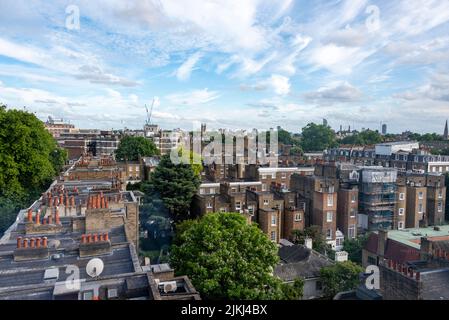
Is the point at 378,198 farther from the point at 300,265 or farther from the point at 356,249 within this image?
the point at 300,265

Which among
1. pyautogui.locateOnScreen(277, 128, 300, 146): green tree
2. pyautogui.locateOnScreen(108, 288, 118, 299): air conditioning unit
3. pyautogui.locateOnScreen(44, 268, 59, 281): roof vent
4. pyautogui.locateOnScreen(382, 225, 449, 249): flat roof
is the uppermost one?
pyautogui.locateOnScreen(277, 128, 300, 146): green tree

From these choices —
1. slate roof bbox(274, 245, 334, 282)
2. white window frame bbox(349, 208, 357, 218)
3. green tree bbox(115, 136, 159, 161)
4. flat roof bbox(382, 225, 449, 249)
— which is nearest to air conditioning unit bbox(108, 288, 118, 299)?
slate roof bbox(274, 245, 334, 282)

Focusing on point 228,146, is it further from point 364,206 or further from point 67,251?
point 67,251

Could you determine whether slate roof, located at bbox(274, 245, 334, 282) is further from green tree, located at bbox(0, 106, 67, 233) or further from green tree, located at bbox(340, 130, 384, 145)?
green tree, located at bbox(340, 130, 384, 145)

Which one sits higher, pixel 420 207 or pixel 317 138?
pixel 317 138

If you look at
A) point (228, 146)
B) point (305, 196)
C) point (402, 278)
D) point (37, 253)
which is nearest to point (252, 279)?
point (402, 278)

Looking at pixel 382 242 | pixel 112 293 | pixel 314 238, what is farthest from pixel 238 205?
pixel 112 293
